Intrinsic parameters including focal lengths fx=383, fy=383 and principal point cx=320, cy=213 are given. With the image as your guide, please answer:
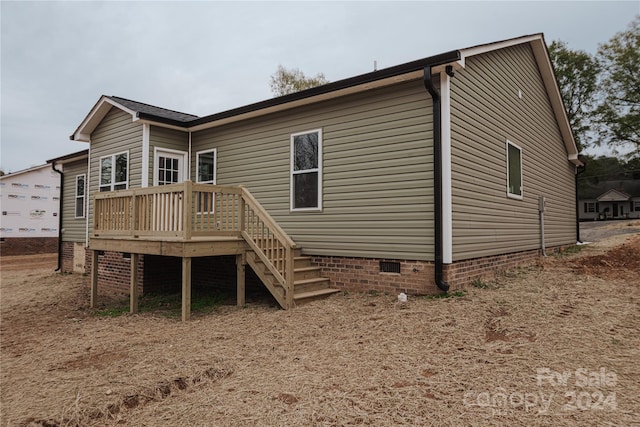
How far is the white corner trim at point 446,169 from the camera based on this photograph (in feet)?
19.2

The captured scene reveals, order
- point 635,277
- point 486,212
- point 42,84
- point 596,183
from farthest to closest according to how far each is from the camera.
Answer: point 596,183 → point 42,84 → point 486,212 → point 635,277

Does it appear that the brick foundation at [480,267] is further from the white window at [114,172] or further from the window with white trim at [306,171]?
the white window at [114,172]

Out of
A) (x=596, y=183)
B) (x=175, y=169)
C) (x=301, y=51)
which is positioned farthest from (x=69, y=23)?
(x=596, y=183)

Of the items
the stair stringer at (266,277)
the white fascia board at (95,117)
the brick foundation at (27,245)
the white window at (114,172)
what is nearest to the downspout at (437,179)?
the stair stringer at (266,277)

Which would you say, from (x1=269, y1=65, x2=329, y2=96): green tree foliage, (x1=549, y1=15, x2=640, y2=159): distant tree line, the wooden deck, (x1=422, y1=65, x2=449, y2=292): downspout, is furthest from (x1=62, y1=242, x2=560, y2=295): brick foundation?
(x1=549, y1=15, x2=640, y2=159): distant tree line

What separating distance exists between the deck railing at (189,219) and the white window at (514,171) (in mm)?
5160

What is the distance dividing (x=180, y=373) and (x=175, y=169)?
679cm

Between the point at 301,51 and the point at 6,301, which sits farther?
the point at 301,51

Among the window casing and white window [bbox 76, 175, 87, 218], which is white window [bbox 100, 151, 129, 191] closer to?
white window [bbox 76, 175, 87, 218]

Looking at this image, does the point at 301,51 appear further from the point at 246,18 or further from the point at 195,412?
the point at 195,412

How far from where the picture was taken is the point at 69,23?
45.6 ft

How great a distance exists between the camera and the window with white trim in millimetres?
7414

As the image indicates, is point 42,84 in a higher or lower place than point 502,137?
higher

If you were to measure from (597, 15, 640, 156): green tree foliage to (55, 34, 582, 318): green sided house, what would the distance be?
87.2ft
